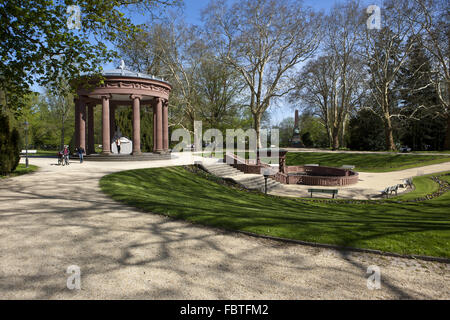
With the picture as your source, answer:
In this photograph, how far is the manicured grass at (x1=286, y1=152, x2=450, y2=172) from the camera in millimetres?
24969

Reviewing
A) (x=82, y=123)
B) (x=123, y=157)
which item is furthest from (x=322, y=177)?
(x=82, y=123)

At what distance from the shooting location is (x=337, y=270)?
13.3 ft

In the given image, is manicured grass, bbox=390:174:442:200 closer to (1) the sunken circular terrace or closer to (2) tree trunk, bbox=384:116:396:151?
(1) the sunken circular terrace

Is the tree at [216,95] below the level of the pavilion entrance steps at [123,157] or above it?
above

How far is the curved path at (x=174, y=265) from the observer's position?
11.1 ft

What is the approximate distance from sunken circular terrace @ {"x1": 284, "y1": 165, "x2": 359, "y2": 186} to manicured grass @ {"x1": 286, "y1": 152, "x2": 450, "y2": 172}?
4.96 meters

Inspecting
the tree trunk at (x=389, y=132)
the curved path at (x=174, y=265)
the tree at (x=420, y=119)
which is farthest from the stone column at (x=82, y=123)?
the tree at (x=420, y=119)

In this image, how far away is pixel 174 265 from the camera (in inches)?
161

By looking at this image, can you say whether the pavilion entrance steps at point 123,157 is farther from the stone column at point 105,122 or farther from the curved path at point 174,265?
the curved path at point 174,265

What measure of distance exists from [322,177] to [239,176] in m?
6.25

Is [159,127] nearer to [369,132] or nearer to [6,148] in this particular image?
[6,148]

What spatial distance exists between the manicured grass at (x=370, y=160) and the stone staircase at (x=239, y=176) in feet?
42.4
